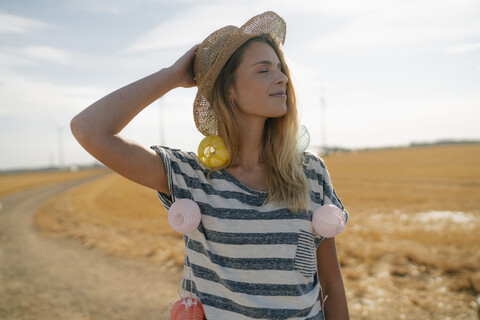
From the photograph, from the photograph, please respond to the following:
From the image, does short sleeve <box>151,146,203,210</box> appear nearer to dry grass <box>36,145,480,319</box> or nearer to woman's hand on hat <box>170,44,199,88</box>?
woman's hand on hat <box>170,44,199,88</box>

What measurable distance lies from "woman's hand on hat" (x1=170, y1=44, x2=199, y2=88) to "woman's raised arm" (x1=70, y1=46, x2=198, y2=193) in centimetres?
12

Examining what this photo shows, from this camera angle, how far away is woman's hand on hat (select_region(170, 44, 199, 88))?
81.4 inches

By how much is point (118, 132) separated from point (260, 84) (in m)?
0.84

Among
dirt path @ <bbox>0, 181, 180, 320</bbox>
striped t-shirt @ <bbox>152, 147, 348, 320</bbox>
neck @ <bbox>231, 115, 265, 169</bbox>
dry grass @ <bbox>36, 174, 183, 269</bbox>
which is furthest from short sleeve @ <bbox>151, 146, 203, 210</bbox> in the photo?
dry grass @ <bbox>36, 174, 183, 269</bbox>

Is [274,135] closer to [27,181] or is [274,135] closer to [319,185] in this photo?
[319,185]

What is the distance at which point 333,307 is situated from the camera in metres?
2.05

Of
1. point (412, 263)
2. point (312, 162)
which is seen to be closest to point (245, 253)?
point (312, 162)

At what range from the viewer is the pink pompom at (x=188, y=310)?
1779mm

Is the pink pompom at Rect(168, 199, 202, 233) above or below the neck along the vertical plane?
below

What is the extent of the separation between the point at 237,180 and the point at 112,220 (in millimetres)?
12950

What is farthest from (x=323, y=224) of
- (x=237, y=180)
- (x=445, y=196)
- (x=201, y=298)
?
(x=445, y=196)

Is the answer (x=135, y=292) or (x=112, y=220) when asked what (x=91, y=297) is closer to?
(x=135, y=292)

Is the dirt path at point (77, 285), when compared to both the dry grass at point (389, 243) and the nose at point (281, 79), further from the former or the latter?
the nose at point (281, 79)

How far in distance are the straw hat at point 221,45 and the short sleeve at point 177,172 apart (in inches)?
16.0
